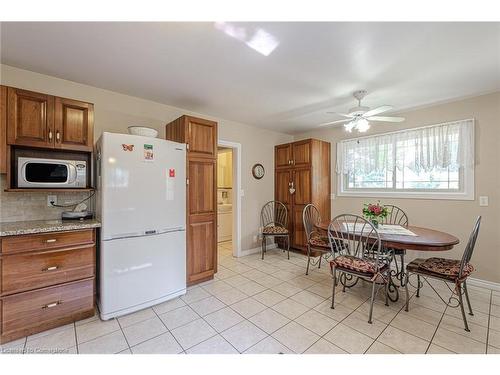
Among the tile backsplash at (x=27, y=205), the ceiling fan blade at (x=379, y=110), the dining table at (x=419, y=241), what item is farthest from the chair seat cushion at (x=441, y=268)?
the tile backsplash at (x=27, y=205)

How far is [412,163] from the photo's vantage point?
3287 mm

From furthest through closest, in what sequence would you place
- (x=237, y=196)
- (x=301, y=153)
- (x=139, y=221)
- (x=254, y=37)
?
(x=301, y=153), (x=237, y=196), (x=139, y=221), (x=254, y=37)

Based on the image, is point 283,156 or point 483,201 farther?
point 283,156

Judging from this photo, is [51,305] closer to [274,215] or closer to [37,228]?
[37,228]

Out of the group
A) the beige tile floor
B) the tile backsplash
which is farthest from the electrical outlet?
the beige tile floor

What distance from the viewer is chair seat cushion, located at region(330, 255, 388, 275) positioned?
6.84ft

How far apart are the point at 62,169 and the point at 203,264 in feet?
5.97

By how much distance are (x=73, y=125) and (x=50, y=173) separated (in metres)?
0.51

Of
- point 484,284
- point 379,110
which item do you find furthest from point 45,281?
point 484,284

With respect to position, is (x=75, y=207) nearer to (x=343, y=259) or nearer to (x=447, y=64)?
(x=343, y=259)

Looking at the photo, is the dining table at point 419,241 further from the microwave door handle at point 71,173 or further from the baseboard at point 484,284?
the microwave door handle at point 71,173

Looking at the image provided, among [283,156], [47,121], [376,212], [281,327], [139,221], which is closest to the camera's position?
[281,327]

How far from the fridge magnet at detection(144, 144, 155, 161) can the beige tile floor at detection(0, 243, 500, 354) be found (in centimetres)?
152

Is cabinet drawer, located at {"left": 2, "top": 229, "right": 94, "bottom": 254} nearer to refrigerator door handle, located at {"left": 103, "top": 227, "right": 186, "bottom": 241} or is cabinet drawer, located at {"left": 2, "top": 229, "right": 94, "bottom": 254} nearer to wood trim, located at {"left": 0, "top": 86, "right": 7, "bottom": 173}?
refrigerator door handle, located at {"left": 103, "top": 227, "right": 186, "bottom": 241}
